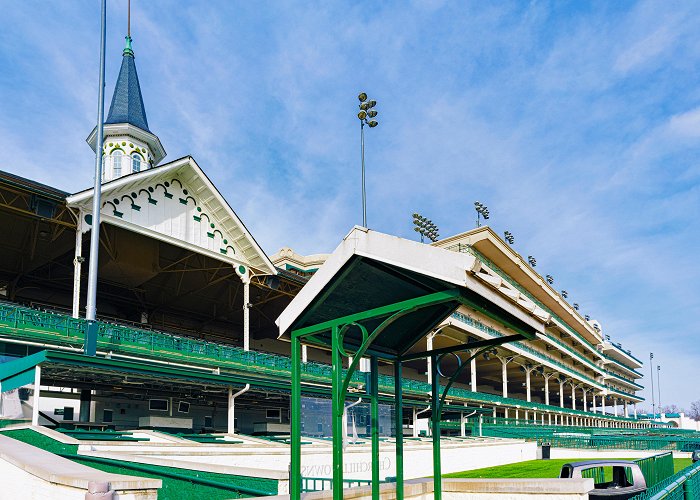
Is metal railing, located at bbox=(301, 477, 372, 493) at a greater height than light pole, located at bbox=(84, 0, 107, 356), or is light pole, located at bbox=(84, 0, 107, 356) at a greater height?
light pole, located at bbox=(84, 0, 107, 356)

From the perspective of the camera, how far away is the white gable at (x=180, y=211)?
89.0ft

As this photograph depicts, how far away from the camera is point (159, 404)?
30.0 m

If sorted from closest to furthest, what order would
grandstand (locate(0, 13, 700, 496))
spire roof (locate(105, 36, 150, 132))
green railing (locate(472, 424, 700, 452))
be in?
grandstand (locate(0, 13, 700, 496)), green railing (locate(472, 424, 700, 452)), spire roof (locate(105, 36, 150, 132))

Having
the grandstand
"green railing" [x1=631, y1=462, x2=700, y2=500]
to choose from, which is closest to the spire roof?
the grandstand

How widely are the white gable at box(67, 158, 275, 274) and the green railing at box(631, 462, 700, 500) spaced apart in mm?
23182

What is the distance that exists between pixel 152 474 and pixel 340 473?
4.97 meters

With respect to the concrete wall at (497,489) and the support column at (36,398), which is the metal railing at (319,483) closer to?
the concrete wall at (497,489)

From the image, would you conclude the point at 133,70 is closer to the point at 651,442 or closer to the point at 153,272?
the point at 153,272

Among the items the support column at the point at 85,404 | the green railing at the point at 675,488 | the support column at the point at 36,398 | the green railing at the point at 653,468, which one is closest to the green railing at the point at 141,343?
the support column at the point at 85,404

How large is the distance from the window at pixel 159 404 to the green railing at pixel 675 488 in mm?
24865

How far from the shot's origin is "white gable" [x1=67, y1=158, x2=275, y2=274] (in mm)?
27141

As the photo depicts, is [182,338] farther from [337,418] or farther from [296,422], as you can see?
[337,418]

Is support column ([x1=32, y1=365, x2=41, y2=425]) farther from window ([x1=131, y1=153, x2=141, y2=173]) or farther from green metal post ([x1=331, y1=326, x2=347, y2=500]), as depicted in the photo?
window ([x1=131, y1=153, x2=141, y2=173])

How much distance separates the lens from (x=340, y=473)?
6.54 meters
